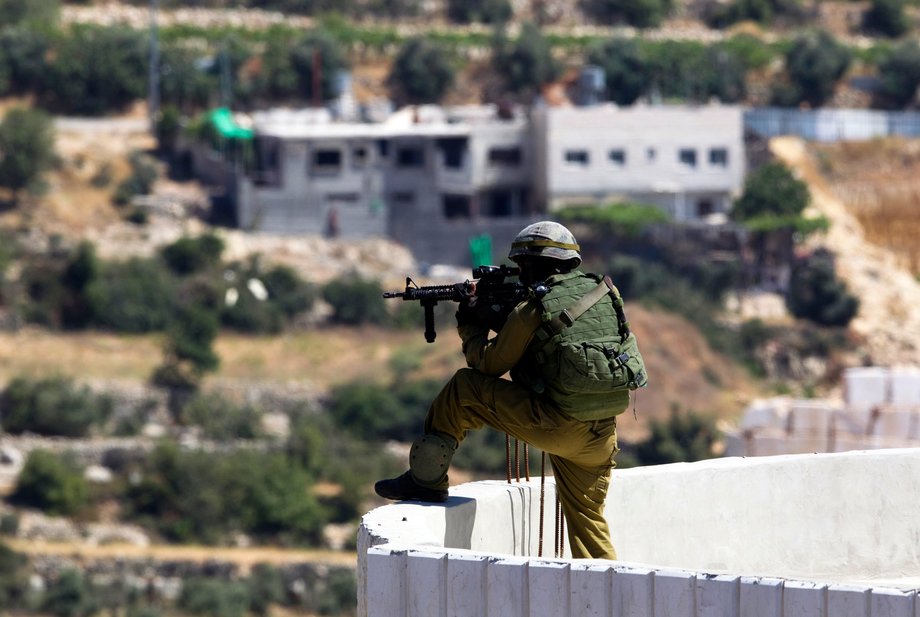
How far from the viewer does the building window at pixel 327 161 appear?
206 ft

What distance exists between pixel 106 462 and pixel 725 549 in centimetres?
4159

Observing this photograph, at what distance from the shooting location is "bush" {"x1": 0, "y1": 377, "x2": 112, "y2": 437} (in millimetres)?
49938

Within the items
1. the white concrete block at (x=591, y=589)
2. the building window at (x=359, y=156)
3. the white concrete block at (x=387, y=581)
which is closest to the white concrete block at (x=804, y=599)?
the white concrete block at (x=591, y=589)

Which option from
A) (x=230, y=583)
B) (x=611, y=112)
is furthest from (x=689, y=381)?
(x=230, y=583)

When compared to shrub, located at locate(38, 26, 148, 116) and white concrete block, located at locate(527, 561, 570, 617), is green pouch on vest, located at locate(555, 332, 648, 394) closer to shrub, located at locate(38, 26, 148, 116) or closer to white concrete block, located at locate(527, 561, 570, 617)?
white concrete block, located at locate(527, 561, 570, 617)

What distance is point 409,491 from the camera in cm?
796

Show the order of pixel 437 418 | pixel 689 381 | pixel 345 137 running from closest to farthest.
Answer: pixel 437 418 → pixel 689 381 → pixel 345 137

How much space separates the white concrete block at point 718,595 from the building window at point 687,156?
193ft

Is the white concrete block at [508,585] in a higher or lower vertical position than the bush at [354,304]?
higher

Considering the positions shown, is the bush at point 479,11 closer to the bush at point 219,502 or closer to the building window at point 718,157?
the building window at point 718,157

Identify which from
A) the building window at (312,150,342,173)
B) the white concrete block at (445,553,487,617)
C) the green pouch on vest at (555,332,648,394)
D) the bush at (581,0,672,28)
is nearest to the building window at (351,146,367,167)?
the building window at (312,150,342,173)

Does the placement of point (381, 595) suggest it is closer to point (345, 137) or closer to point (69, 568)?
point (69, 568)

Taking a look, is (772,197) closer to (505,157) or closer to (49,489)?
(505,157)

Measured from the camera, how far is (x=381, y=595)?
682 cm
